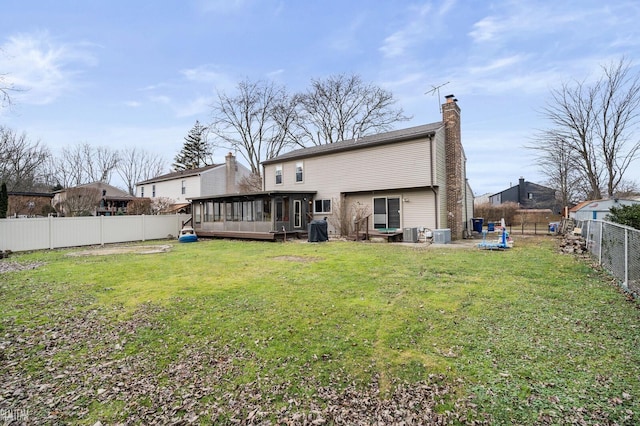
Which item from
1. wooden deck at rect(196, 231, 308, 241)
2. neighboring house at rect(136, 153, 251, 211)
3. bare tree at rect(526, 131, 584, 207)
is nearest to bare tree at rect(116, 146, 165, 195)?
neighboring house at rect(136, 153, 251, 211)

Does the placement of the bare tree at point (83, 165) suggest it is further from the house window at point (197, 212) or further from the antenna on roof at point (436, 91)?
the antenna on roof at point (436, 91)

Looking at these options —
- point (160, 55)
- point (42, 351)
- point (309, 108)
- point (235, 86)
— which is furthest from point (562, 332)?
point (235, 86)

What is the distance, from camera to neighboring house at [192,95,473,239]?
593 inches

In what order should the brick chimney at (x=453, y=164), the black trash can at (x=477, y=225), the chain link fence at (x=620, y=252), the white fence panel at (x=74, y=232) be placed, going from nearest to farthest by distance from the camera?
1. the chain link fence at (x=620, y=252)
2. the white fence panel at (x=74, y=232)
3. the brick chimney at (x=453, y=164)
4. the black trash can at (x=477, y=225)

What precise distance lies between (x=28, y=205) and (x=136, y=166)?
69.9 feet

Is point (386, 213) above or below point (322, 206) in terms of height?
below

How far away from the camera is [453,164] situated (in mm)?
15578

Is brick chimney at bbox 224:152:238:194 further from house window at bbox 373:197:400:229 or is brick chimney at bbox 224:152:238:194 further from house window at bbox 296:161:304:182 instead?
house window at bbox 373:197:400:229

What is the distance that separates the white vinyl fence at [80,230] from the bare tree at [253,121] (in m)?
15.7

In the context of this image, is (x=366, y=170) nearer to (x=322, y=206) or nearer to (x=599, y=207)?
(x=322, y=206)

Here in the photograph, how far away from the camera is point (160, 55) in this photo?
1656 cm

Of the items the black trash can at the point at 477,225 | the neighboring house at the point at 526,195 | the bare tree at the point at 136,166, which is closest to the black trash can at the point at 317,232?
the black trash can at the point at 477,225

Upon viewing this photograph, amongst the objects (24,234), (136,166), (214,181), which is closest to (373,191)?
(24,234)

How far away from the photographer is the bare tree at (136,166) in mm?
47062
